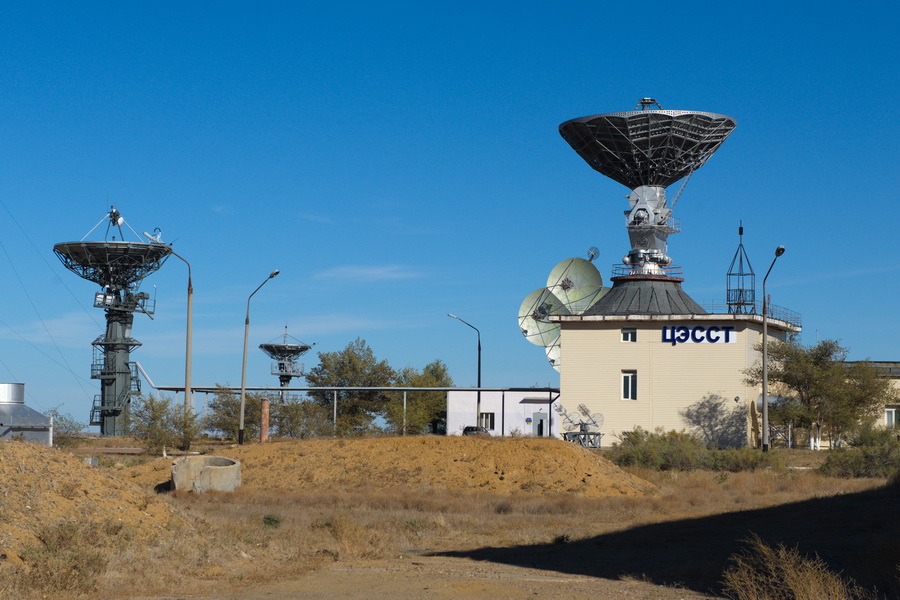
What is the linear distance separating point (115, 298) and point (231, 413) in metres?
19.0

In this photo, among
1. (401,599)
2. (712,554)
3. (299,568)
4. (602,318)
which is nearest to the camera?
(401,599)

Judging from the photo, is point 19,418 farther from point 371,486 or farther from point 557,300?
point 557,300

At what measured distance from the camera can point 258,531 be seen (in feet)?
74.4

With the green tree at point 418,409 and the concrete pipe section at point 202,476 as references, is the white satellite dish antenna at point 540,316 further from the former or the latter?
the concrete pipe section at point 202,476

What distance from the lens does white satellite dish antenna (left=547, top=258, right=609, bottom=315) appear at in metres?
73.2

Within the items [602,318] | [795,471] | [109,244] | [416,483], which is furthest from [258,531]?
[109,244]

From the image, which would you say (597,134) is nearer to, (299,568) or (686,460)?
(686,460)

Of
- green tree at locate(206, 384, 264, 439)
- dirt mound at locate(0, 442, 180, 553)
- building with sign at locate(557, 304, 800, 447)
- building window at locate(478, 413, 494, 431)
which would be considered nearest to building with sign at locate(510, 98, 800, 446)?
building with sign at locate(557, 304, 800, 447)

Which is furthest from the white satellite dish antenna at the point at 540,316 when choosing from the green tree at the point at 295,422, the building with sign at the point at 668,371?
the green tree at the point at 295,422

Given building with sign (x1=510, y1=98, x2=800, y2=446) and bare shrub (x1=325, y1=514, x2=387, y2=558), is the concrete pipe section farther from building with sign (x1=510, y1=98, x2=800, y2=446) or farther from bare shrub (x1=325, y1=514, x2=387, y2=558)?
building with sign (x1=510, y1=98, x2=800, y2=446)

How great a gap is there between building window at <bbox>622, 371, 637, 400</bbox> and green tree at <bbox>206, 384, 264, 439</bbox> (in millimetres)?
23546

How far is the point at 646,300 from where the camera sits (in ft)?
221

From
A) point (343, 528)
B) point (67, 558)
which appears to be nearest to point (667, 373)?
point (343, 528)

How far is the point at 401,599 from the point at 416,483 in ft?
63.9
